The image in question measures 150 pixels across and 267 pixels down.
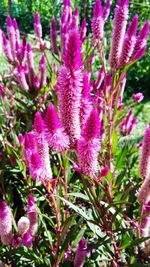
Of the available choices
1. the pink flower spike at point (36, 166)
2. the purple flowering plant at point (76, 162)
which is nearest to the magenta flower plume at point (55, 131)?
the purple flowering plant at point (76, 162)

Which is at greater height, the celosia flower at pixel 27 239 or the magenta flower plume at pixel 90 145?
the magenta flower plume at pixel 90 145

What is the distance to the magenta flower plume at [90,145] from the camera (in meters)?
0.83

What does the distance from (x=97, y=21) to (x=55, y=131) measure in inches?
24.4

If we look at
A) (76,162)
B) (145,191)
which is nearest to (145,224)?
(145,191)

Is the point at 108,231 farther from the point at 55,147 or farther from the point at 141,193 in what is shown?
the point at 55,147

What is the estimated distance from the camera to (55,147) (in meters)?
0.86

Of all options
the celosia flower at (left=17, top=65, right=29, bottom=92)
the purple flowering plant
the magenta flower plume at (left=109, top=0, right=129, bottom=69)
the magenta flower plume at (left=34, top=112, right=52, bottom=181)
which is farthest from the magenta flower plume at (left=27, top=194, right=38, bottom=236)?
the celosia flower at (left=17, top=65, right=29, bottom=92)

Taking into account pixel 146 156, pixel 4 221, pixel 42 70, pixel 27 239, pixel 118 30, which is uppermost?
pixel 118 30

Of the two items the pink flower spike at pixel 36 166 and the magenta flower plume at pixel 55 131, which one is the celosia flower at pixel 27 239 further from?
the magenta flower plume at pixel 55 131

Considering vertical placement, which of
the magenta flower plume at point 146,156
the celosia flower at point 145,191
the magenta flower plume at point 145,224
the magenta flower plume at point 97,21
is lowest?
the magenta flower plume at point 145,224

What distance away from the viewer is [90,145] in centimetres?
85

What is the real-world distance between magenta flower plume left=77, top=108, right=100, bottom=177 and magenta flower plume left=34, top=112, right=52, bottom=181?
0.11 metres

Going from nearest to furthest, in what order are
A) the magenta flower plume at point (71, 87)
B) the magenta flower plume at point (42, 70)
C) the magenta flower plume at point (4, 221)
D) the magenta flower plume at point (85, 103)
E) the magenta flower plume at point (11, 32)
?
the magenta flower plume at point (71, 87) < the magenta flower plume at point (85, 103) < the magenta flower plume at point (4, 221) < the magenta flower plume at point (11, 32) < the magenta flower plume at point (42, 70)

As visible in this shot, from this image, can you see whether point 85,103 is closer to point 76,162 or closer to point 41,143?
point 41,143
